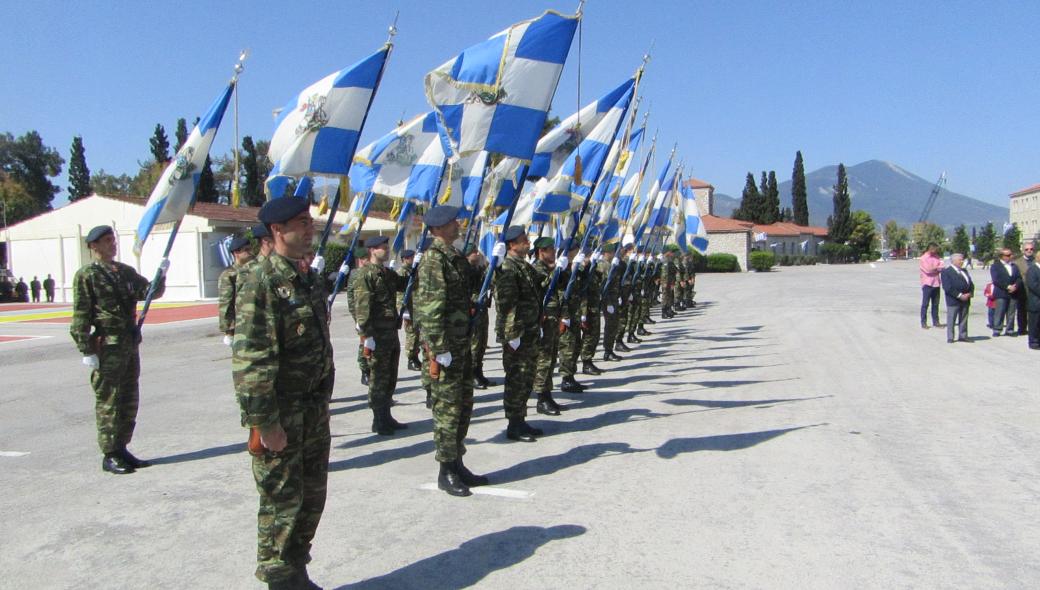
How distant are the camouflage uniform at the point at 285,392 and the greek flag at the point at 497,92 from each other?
3.46 metres

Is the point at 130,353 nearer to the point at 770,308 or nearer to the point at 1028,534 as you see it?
the point at 1028,534

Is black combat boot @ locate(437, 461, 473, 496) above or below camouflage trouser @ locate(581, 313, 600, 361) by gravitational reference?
Result: below

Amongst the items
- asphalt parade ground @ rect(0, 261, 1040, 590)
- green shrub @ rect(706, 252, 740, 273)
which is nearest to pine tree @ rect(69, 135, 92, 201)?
green shrub @ rect(706, 252, 740, 273)

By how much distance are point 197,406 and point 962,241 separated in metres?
84.4

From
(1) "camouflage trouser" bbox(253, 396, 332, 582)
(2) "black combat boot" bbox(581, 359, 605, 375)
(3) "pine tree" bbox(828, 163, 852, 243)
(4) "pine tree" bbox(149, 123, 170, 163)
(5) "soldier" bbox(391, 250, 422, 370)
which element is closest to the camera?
(1) "camouflage trouser" bbox(253, 396, 332, 582)

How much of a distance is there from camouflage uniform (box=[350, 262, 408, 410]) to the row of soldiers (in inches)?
0.4

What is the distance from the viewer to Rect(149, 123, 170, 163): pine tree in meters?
54.0

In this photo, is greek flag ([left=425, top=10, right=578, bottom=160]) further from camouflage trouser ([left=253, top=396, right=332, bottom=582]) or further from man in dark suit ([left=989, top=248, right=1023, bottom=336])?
man in dark suit ([left=989, top=248, right=1023, bottom=336])

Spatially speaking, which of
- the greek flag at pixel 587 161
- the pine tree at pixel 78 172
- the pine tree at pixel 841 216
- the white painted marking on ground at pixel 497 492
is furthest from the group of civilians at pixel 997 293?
the pine tree at pixel 841 216

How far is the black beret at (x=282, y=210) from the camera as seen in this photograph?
344 cm

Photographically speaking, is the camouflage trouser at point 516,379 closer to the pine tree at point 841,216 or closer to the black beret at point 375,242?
the black beret at point 375,242

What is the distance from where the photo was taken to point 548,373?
765cm

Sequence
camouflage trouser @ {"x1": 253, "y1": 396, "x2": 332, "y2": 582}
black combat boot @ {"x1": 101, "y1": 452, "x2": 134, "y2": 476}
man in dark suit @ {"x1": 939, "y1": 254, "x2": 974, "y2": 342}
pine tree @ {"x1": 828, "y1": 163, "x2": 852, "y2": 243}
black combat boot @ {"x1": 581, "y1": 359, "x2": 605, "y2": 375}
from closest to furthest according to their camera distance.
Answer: camouflage trouser @ {"x1": 253, "y1": 396, "x2": 332, "y2": 582} < black combat boot @ {"x1": 101, "y1": 452, "x2": 134, "y2": 476} < black combat boot @ {"x1": 581, "y1": 359, "x2": 605, "y2": 375} < man in dark suit @ {"x1": 939, "y1": 254, "x2": 974, "y2": 342} < pine tree @ {"x1": 828, "y1": 163, "x2": 852, "y2": 243}

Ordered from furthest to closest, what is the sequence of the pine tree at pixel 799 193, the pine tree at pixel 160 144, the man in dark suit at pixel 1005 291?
the pine tree at pixel 799 193 → the pine tree at pixel 160 144 → the man in dark suit at pixel 1005 291
